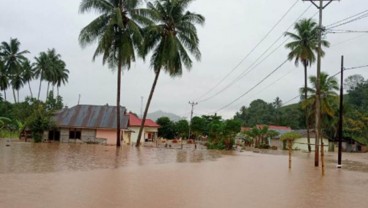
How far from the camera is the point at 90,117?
45938 millimetres

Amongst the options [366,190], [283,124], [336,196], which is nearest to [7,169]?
[336,196]

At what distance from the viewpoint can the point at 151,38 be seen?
3775 cm

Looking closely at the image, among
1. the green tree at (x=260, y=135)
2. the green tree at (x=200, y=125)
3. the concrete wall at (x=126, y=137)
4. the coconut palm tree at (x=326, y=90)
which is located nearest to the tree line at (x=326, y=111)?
the coconut palm tree at (x=326, y=90)

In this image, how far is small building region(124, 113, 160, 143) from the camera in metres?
55.5

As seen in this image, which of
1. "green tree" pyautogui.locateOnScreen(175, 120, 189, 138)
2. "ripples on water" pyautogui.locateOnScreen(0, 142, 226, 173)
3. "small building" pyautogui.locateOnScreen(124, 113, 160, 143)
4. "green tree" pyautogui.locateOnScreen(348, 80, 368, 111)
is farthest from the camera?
"green tree" pyautogui.locateOnScreen(348, 80, 368, 111)

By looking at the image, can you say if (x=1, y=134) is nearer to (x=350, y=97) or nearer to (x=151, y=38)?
(x=151, y=38)

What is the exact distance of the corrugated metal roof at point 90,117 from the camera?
1759 inches

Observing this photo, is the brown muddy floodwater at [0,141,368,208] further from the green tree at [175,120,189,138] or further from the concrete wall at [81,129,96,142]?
the green tree at [175,120,189,138]

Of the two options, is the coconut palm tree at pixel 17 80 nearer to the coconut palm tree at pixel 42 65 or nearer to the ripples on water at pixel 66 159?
the coconut palm tree at pixel 42 65

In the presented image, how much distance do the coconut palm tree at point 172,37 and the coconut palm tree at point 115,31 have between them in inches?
60.3

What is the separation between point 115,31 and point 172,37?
5.23 meters

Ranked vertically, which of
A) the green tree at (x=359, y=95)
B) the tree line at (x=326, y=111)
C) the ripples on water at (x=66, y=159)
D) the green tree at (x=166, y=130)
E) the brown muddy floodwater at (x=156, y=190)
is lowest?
the brown muddy floodwater at (x=156, y=190)

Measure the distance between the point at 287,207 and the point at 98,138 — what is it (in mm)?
36243

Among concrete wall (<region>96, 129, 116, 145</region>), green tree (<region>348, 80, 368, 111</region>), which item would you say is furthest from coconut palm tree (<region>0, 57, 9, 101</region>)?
green tree (<region>348, 80, 368, 111</region>)
